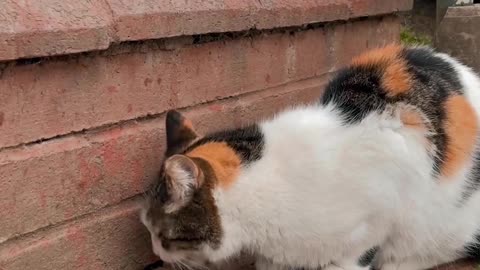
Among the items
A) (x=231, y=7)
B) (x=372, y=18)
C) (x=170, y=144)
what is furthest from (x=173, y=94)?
(x=372, y=18)

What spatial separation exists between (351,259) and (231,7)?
1233 mm

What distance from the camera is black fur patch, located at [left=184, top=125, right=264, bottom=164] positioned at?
8.60 ft

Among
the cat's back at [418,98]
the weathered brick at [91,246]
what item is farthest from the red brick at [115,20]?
the weathered brick at [91,246]

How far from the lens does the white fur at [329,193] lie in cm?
255

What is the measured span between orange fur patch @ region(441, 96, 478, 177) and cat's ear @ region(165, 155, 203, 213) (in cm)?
108

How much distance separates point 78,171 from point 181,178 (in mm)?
423

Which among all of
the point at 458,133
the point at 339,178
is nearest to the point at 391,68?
the point at 458,133

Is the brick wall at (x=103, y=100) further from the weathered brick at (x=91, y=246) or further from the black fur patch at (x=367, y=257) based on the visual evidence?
the black fur patch at (x=367, y=257)

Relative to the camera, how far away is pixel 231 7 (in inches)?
121

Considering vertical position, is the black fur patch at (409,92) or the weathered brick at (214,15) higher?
the weathered brick at (214,15)

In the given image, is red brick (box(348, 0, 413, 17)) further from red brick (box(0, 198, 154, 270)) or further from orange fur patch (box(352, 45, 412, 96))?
red brick (box(0, 198, 154, 270))

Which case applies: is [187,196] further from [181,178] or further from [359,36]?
[359,36]

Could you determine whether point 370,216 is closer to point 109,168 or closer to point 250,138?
point 250,138

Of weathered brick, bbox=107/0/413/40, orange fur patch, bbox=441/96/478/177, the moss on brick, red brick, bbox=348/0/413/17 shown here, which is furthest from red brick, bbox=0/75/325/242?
the moss on brick
